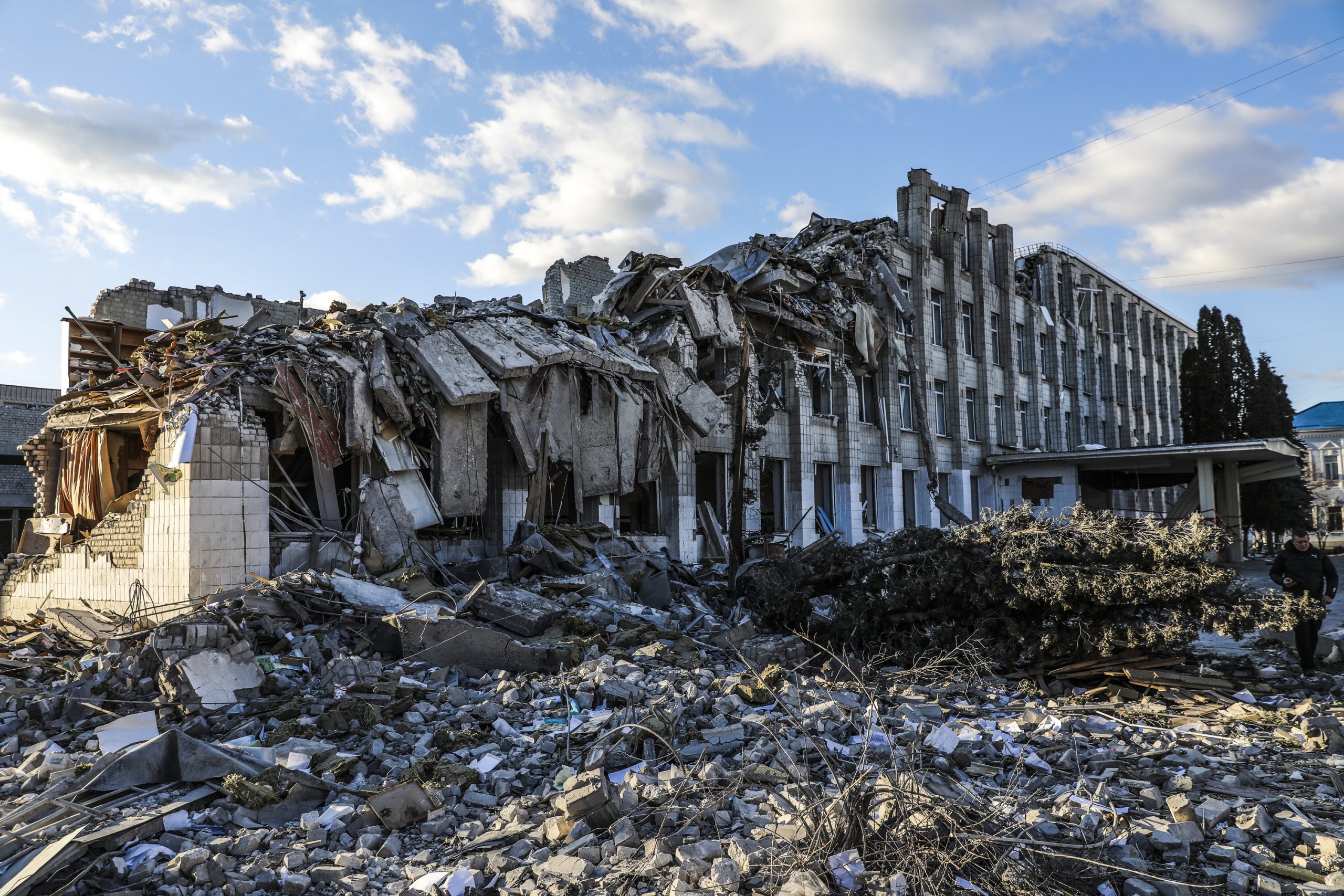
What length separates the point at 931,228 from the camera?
26.5 meters

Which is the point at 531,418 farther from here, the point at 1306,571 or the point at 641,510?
the point at 1306,571

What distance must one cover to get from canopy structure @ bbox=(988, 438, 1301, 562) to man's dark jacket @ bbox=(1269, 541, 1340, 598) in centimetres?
1442

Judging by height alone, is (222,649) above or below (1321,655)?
above

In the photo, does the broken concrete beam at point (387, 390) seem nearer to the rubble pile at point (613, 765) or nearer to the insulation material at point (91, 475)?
the rubble pile at point (613, 765)

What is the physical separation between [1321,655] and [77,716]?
40.3 feet

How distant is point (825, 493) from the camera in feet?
71.3

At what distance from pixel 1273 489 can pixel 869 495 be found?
21.4 m

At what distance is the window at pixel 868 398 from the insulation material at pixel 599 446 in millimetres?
10523

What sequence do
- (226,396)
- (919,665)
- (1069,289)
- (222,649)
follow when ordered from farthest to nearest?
1. (1069,289)
2. (226,396)
3. (919,665)
4. (222,649)

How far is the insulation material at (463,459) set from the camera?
12.2 meters

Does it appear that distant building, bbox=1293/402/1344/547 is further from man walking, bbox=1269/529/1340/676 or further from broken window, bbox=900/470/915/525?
man walking, bbox=1269/529/1340/676

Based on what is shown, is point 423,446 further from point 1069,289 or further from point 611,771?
point 1069,289

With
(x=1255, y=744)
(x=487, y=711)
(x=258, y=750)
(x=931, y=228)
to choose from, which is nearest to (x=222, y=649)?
(x=258, y=750)

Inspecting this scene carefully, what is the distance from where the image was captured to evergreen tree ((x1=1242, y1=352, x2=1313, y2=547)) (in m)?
34.3
